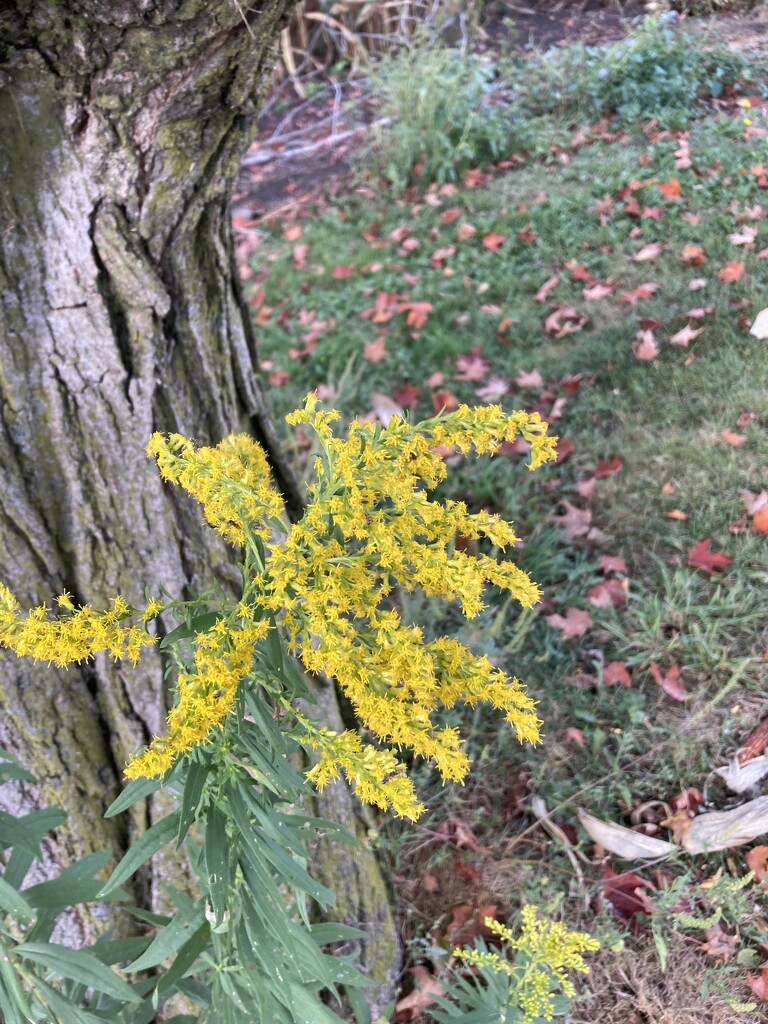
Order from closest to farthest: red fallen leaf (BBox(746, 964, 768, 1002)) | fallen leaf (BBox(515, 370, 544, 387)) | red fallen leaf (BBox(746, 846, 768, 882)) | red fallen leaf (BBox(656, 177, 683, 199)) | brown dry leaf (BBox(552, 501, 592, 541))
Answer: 1. red fallen leaf (BBox(746, 964, 768, 1002))
2. red fallen leaf (BBox(746, 846, 768, 882))
3. brown dry leaf (BBox(552, 501, 592, 541))
4. fallen leaf (BBox(515, 370, 544, 387))
5. red fallen leaf (BBox(656, 177, 683, 199))

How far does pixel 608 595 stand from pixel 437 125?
416cm

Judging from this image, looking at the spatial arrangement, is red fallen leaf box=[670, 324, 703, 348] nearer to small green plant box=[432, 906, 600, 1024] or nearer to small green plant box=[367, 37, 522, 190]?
small green plant box=[367, 37, 522, 190]

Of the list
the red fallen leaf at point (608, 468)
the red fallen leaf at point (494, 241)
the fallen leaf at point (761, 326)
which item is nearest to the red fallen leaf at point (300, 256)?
the red fallen leaf at point (494, 241)

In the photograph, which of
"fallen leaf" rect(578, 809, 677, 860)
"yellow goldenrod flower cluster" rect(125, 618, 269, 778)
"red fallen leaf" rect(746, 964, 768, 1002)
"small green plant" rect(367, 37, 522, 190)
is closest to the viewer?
"yellow goldenrod flower cluster" rect(125, 618, 269, 778)

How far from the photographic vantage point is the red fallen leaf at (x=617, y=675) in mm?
2570

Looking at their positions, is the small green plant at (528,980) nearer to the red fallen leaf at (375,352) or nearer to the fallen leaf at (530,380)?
the fallen leaf at (530,380)

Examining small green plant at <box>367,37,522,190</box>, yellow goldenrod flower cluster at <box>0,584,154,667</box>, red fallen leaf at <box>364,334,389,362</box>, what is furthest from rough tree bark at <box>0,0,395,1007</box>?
small green plant at <box>367,37,522,190</box>

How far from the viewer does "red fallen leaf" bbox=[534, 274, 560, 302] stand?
4.23 metres

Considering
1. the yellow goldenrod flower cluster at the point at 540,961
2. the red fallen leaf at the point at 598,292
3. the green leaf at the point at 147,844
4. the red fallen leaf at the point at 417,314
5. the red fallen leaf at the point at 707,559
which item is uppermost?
the green leaf at the point at 147,844

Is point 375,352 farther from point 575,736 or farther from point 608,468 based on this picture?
point 575,736

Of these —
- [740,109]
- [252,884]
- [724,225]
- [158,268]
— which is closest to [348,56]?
[740,109]

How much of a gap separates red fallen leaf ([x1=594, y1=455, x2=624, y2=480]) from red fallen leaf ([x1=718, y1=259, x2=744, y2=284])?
50.3 inches

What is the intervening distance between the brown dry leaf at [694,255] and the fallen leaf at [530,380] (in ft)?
3.56

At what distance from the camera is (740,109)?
16.4 feet
